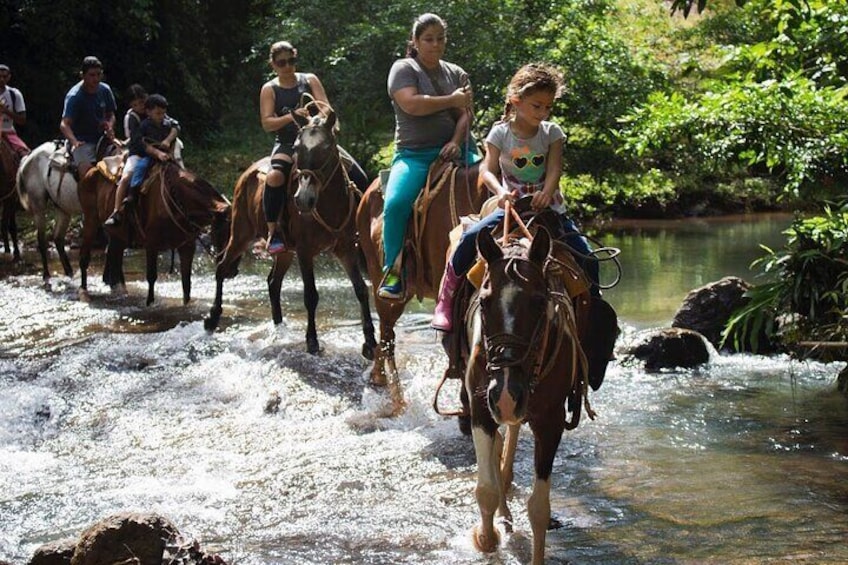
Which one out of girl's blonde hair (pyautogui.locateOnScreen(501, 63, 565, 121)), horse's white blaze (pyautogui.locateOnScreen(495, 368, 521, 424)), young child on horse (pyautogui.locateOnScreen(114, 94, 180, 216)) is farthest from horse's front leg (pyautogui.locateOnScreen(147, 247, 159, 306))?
horse's white blaze (pyautogui.locateOnScreen(495, 368, 521, 424))

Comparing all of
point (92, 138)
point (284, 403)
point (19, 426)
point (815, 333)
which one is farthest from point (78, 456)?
point (92, 138)

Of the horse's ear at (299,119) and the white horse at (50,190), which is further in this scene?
the white horse at (50,190)

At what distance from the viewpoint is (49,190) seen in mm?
Result: 17125

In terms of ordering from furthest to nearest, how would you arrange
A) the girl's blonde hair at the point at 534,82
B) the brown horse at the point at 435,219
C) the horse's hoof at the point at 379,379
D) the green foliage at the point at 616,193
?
the green foliage at the point at 616,193 → the horse's hoof at the point at 379,379 → the brown horse at the point at 435,219 → the girl's blonde hair at the point at 534,82

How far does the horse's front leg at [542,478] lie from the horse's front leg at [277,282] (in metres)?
6.42

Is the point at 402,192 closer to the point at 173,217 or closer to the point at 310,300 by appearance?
the point at 310,300

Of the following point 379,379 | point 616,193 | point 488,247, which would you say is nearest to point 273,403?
point 379,379

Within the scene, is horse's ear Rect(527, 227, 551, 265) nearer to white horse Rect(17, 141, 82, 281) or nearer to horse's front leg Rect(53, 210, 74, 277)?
white horse Rect(17, 141, 82, 281)

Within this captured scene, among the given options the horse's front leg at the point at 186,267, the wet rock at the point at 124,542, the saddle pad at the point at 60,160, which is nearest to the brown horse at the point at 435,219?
the wet rock at the point at 124,542

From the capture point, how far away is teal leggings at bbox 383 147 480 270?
884cm

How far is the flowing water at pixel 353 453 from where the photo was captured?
6457 mm

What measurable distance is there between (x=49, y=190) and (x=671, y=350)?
10084 mm

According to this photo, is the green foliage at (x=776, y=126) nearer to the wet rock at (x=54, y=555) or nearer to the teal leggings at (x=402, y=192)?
the teal leggings at (x=402, y=192)

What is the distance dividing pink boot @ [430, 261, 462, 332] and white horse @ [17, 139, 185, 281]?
36.1 ft
